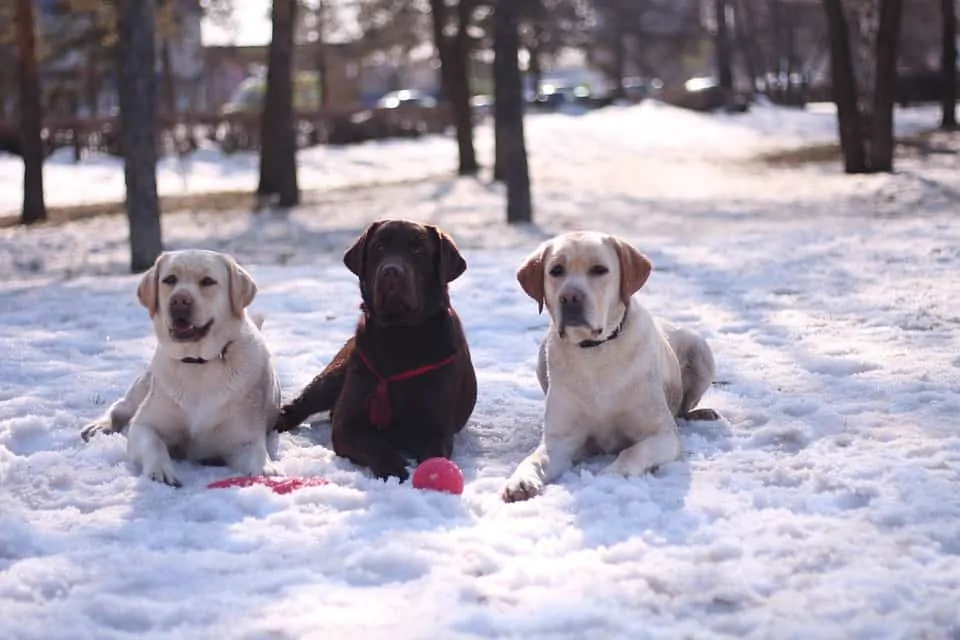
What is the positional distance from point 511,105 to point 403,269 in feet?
32.3

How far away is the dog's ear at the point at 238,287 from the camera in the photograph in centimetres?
537

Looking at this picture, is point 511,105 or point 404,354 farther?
point 511,105

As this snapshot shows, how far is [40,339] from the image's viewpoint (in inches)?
330

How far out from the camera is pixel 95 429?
5875 millimetres

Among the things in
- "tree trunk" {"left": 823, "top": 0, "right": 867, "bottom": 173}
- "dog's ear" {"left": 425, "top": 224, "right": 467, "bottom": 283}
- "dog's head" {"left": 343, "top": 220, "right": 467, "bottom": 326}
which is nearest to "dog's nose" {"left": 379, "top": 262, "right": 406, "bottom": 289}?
"dog's head" {"left": 343, "top": 220, "right": 467, "bottom": 326}

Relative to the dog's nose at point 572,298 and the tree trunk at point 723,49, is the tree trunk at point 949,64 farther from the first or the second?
the dog's nose at point 572,298

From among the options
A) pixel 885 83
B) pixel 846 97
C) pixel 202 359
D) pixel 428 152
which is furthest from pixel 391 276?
pixel 428 152

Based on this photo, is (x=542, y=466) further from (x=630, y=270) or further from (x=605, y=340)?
(x=630, y=270)

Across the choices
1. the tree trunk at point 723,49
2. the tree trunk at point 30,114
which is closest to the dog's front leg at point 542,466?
the tree trunk at point 30,114

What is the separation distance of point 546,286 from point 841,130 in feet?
55.5

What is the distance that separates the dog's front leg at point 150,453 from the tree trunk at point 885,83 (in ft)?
54.5

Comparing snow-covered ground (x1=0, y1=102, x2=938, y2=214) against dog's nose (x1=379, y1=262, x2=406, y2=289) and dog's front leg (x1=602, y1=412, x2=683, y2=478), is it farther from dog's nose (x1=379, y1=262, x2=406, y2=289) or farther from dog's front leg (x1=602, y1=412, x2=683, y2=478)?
dog's front leg (x1=602, y1=412, x2=683, y2=478)

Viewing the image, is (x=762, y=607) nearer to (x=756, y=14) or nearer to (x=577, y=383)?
(x=577, y=383)

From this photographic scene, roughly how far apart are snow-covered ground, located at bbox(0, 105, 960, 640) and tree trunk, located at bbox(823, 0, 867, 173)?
10.2m
